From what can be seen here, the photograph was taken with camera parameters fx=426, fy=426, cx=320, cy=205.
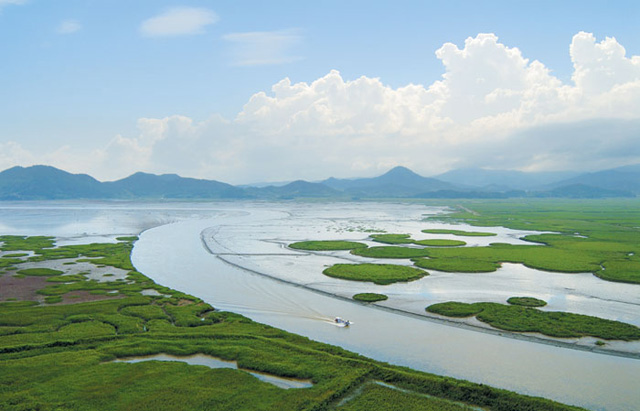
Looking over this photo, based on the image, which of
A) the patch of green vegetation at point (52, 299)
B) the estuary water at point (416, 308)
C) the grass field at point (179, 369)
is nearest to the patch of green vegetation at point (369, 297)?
the estuary water at point (416, 308)

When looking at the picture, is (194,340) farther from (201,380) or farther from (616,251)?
(616,251)

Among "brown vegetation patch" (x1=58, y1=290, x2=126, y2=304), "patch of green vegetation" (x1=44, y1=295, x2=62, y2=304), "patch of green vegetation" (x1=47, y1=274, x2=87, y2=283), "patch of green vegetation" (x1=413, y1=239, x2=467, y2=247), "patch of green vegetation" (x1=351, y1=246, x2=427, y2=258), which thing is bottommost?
"brown vegetation patch" (x1=58, y1=290, x2=126, y2=304)

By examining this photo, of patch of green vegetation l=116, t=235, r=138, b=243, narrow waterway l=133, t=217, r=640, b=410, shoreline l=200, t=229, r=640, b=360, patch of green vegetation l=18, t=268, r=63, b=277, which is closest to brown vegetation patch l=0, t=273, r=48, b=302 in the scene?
patch of green vegetation l=18, t=268, r=63, b=277

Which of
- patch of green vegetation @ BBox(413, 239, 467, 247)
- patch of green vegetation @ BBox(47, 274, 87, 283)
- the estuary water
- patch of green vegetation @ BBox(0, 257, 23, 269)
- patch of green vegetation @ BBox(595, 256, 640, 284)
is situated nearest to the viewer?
the estuary water

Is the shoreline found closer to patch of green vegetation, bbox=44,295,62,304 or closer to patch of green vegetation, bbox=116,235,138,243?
patch of green vegetation, bbox=44,295,62,304

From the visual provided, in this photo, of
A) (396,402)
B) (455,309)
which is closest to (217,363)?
(396,402)

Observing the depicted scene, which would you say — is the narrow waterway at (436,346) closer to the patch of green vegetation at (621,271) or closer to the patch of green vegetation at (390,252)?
the patch of green vegetation at (390,252)


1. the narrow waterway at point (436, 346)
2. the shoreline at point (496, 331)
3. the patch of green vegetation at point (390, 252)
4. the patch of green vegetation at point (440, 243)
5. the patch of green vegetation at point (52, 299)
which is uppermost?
the patch of green vegetation at point (440, 243)

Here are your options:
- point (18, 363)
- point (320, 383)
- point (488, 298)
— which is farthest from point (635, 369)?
point (18, 363)
